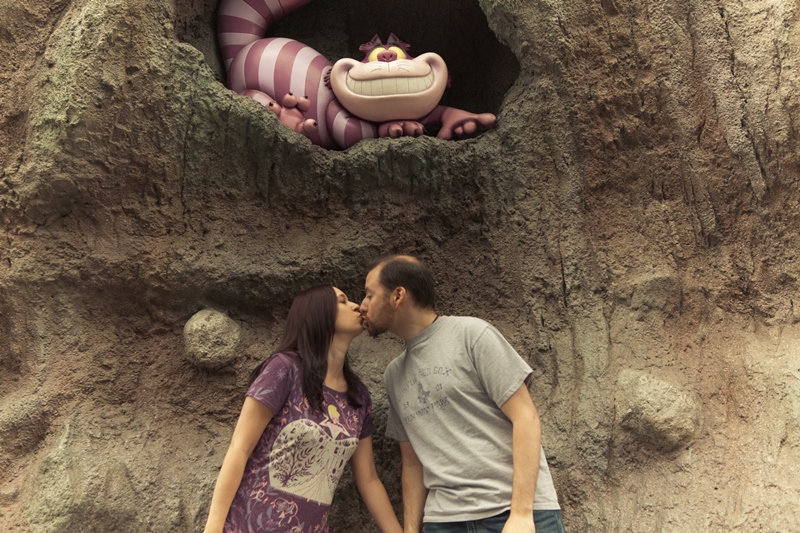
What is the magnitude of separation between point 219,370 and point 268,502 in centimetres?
70

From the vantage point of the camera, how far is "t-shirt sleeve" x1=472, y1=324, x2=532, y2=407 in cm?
169

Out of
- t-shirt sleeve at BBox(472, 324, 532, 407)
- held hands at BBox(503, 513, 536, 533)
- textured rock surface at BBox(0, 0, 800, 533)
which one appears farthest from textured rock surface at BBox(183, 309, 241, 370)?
held hands at BBox(503, 513, 536, 533)

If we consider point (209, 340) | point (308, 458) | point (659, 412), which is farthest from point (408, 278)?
point (659, 412)

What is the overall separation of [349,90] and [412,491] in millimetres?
1373

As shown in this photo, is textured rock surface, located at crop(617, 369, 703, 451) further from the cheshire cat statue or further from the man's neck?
the cheshire cat statue

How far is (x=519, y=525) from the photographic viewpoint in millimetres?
1578

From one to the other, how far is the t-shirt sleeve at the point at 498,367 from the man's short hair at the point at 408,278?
0.65ft

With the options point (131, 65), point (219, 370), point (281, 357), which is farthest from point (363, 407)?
point (131, 65)

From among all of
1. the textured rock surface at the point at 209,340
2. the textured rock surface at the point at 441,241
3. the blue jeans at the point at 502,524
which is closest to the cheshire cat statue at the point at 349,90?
the textured rock surface at the point at 441,241

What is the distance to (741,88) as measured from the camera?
92.7 inches

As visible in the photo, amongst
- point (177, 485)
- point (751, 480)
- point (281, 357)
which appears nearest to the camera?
point (281, 357)

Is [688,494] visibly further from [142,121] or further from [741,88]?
[142,121]

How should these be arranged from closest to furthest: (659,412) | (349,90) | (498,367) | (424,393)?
(498,367) < (424,393) < (659,412) < (349,90)

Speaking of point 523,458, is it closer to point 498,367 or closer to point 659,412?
point 498,367
